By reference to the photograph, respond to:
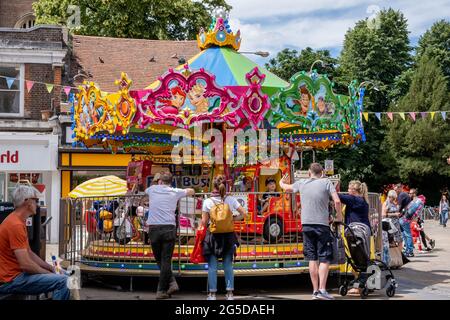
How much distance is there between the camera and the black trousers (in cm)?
1016

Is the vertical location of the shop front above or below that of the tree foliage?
below

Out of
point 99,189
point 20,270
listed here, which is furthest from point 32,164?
point 20,270

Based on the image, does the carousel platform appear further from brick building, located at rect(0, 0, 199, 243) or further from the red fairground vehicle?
brick building, located at rect(0, 0, 199, 243)

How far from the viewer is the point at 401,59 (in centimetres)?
4722

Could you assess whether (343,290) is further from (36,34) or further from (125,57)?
(125,57)

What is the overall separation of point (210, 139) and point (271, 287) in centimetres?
361

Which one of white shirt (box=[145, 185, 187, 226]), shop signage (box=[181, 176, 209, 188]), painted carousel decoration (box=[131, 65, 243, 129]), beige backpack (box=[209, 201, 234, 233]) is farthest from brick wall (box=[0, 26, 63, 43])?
beige backpack (box=[209, 201, 234, 233])

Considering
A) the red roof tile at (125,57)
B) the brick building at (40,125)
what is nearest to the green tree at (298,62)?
the red roof tile at (125,57)

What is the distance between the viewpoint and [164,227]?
33.3 ft

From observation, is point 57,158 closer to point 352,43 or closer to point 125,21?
point 125,21

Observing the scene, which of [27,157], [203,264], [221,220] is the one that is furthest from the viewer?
[27,157]

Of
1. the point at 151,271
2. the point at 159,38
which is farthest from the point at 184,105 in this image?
the point at 159,38
